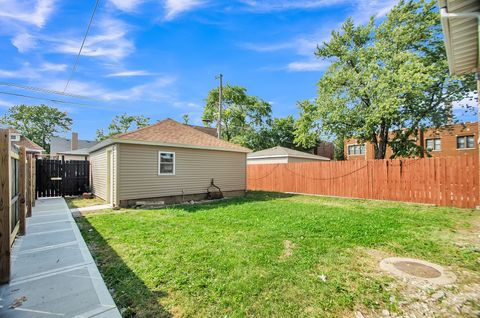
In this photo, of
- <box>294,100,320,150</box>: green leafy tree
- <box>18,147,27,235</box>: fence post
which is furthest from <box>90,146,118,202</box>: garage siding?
<box>294,100,320,150</box>: green leafy tree

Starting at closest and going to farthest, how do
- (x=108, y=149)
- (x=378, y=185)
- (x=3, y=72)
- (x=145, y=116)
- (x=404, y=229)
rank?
1. (x=404, y=229)
2. (x=108, y=149)
3. (x=378, y=185)
4. (x=3, y=72)
5. (x=145, y=116)

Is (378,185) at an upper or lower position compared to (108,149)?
lower

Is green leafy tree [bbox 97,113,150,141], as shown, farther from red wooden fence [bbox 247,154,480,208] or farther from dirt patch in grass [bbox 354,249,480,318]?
dirt patch in grass [bbox 354,249,480,318]

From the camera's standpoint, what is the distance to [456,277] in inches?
123

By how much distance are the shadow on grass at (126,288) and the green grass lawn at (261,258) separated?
1 centimetres

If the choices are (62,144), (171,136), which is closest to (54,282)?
(171,136)

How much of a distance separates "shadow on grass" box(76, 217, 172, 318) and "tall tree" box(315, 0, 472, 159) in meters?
15.7

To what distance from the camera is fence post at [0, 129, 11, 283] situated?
2.72 m

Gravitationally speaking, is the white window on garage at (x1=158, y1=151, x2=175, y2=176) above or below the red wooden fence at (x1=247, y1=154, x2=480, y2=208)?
above

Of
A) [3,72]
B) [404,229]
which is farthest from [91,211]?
Result: [3,72]

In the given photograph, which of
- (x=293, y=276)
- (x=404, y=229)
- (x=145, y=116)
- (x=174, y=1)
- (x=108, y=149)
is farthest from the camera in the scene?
(x=145, y=116)

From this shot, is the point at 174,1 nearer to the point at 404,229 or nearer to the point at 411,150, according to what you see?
the point at 404,229

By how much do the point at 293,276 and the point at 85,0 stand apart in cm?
876

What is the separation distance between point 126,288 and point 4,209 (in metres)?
1.72
